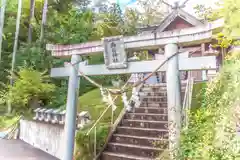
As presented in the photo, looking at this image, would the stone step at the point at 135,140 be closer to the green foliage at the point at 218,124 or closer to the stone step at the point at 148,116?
the stone step at the point at 148,116

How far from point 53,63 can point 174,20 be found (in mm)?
5502

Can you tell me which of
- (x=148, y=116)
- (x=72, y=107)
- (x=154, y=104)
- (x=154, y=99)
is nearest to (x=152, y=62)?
(x=72, y=107)

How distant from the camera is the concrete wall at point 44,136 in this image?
681 centimetres

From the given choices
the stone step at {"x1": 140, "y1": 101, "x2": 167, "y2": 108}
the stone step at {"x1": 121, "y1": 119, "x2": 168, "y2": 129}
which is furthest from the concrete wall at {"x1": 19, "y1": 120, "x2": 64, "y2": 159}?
the stone step at {"x1": 140, "y1": 101, "x2": 167, "y2": 108}

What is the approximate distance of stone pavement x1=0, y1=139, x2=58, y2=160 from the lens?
6843mm

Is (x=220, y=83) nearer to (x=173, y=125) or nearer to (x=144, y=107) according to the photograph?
(x=173, y=125)

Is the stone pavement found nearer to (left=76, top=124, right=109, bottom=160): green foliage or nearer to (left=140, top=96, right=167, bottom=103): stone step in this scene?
(left=76, top=124, right=109, bottom=160): green foliage

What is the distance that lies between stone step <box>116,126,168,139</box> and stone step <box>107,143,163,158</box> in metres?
0.39

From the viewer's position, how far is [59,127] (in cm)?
693

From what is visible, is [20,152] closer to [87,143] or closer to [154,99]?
[87,143]

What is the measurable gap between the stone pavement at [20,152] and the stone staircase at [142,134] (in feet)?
7.03

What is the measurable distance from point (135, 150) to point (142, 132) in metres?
0.52

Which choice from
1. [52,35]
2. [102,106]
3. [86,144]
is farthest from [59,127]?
[52,35]

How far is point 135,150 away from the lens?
5.24 metres
